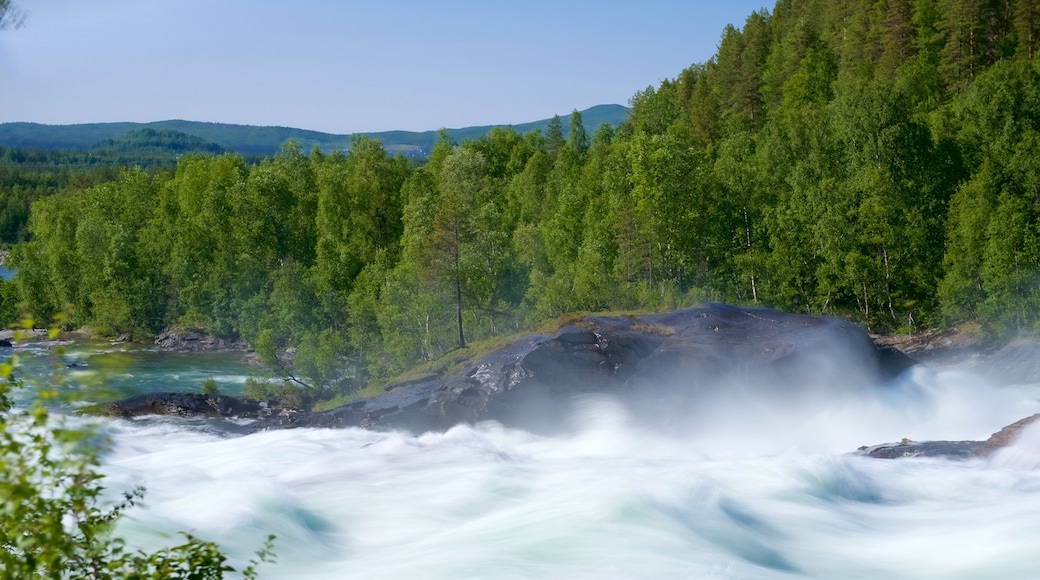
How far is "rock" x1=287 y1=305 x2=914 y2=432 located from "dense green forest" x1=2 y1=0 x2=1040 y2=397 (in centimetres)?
682

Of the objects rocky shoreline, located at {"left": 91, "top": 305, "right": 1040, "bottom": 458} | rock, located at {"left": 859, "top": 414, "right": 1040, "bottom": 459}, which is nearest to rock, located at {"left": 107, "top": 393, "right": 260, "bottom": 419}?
rocky shoreline, located at {"left": 91, "top": 305, "right": 1040, "bottom": 458}

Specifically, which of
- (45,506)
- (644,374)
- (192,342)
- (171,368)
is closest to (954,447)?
(644,374)

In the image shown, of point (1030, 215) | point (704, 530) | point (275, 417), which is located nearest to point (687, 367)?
point (704, 530)

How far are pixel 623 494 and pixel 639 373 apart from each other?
1080 cm

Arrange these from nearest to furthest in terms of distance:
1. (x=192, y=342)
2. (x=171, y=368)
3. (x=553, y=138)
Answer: (x=171, y=368)
(x=192, y=342)
(x=553, y=138)

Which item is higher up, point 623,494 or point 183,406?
point 623,494

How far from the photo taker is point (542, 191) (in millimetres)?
69375

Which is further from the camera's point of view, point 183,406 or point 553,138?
point 553,138

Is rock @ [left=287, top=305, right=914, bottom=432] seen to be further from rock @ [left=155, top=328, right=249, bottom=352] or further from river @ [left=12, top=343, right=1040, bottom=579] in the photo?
rock @ [left=155, top=328, right=249, bottom=352]

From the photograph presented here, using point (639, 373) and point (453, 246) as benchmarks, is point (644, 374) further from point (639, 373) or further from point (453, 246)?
point (453, 246)

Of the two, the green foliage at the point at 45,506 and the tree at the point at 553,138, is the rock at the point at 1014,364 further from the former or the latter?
the tree at the point at 553,138

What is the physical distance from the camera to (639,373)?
105ft

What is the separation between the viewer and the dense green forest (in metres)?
42.9

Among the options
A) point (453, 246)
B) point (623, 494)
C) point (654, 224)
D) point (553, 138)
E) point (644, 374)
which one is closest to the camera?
point (623, 494)
